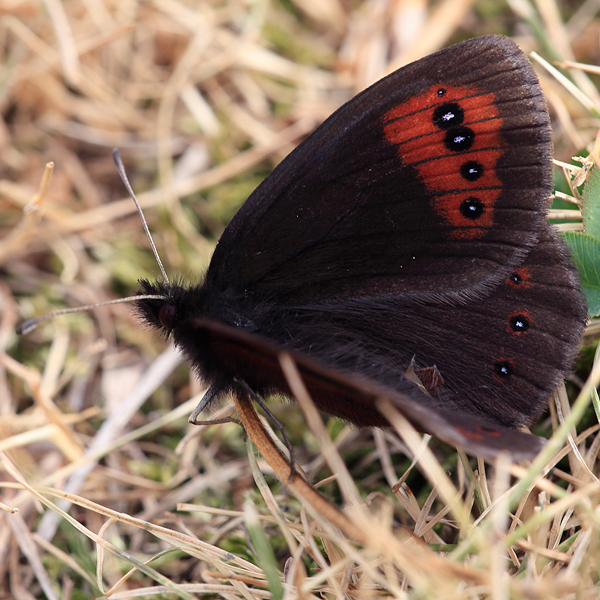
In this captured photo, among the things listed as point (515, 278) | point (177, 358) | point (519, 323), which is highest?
point (515, 278)

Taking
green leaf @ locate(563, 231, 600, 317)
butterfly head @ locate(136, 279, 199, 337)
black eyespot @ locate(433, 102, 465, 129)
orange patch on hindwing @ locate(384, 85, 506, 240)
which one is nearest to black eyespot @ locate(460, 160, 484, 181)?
orange patch on hindwing @ locate(384, 85, 506, 240)

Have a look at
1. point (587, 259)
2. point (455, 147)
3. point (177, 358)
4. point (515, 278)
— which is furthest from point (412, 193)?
point (177, 358)

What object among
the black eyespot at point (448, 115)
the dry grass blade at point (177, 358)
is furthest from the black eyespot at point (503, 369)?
the black eyespot at point (448, 115)

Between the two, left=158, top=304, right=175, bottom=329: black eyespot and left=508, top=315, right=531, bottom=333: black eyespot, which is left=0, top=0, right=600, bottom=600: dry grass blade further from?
left=158, top=304, right=175, bottom=329: black eyespot

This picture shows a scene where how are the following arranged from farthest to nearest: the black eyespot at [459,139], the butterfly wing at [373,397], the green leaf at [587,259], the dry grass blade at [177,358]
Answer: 1. the green leaf at [587,259]
2. the black eyespot at [459,139]
3. the dry grass blade at [177,358]
4. the butterfly wing at [373,397]

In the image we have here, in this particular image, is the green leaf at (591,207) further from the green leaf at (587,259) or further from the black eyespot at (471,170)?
the black eyespot at (471,170)

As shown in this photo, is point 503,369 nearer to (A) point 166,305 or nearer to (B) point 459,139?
(B) point 459,139

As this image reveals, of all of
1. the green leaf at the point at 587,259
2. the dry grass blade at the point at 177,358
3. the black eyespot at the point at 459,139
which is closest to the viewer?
the dry grass blade at the point at 177,358
